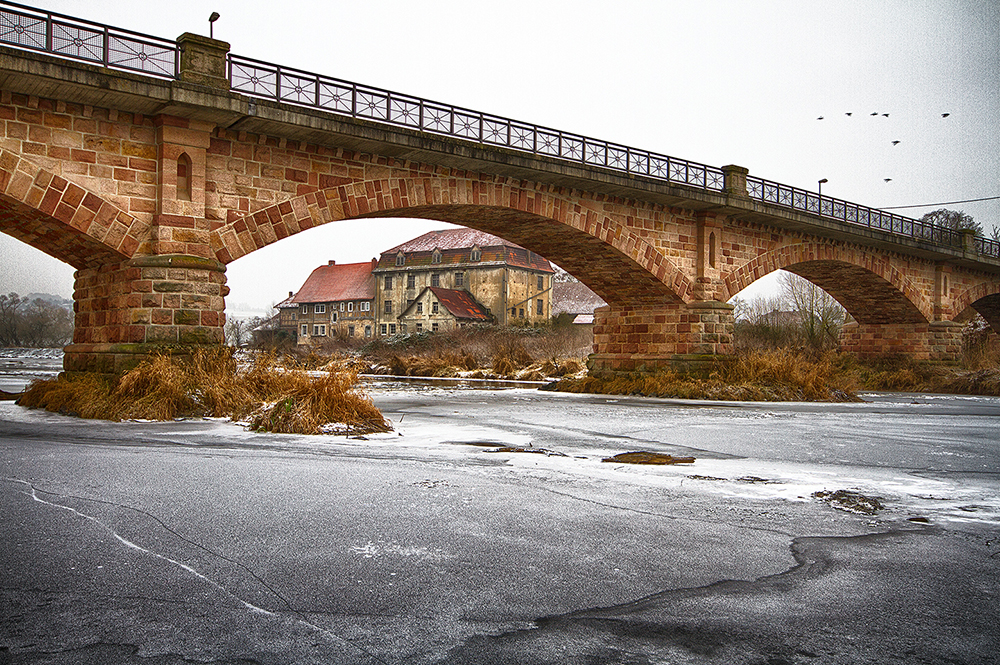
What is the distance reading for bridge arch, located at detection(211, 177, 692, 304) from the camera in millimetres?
15516

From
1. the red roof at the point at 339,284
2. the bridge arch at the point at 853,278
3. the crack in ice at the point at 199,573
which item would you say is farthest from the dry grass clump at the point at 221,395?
the red roof at the point at 339,284

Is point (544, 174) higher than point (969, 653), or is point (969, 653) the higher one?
point (544, 174)

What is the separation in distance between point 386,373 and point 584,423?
2424 cm

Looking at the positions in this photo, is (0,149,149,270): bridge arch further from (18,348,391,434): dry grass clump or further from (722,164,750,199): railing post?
(722,164,750,199): railing post

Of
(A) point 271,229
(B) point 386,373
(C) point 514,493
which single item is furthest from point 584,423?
(B) point 386,373

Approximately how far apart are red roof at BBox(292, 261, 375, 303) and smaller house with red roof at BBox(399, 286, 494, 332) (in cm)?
738

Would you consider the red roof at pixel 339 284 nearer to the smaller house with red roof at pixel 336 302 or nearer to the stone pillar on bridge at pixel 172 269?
the smaller house with red roof at pixel 336 302

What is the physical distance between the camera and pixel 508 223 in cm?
2120

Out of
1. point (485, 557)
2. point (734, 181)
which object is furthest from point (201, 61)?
point (734, 181)

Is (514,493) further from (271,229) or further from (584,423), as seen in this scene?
(271,229)

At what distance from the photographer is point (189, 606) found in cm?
309

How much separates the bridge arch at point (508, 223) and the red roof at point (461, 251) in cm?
3832

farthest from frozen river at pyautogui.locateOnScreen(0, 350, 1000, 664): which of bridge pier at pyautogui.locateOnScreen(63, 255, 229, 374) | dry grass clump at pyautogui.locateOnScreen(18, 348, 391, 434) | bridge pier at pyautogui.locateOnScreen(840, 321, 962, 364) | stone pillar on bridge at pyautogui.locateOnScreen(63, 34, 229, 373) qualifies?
bridge pier at pyautogui.locateOnScreen(840, 321, 962, 364)

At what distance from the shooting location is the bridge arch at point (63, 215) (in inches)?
496
